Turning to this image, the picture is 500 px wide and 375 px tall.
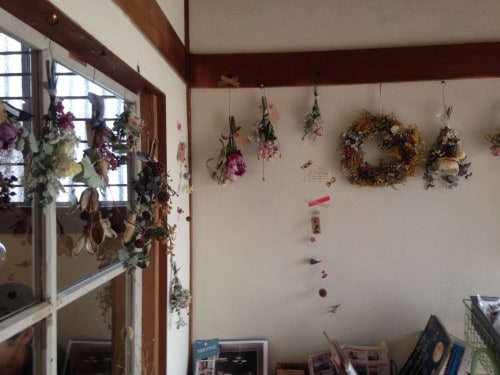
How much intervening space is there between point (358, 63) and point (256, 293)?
140 cm

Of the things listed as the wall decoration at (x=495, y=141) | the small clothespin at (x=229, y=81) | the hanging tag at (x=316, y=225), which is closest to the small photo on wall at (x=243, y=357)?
the hanging tag at (x=316, y=225)

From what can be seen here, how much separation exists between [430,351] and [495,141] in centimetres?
111

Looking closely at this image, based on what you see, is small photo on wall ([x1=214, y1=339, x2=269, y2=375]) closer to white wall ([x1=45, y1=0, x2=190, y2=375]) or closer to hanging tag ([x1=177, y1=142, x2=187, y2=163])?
white wall ([x1=45, y1=0, x2=190, y2=375])

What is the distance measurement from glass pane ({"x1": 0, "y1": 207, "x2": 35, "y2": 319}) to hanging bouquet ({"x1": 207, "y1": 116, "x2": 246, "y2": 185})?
1.04m

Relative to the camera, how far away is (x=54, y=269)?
834 mm

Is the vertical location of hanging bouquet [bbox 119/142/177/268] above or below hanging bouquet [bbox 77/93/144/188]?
below

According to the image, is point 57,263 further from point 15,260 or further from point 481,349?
point 481,349

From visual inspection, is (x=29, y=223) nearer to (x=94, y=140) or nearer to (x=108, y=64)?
(x=94, y=140)

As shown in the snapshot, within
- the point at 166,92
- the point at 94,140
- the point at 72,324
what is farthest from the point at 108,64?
the point at 72,324

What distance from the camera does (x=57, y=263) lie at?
877mm

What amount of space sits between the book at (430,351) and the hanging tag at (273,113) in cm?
Answer: 132

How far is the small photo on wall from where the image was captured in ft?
5.98

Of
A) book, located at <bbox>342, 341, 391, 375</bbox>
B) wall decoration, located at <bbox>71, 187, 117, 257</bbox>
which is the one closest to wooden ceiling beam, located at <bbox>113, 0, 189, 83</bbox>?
wall decoration, located at <bbox>71, 187, 117, 257</bbox>

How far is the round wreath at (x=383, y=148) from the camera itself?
1725 mm
